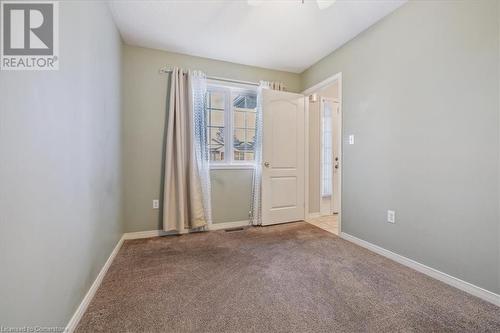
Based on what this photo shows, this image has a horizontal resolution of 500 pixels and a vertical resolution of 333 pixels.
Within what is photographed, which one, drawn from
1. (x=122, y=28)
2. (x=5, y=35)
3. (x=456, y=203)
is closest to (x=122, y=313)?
(x=5, y=35)

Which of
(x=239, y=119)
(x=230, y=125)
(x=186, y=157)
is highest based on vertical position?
(x=239, y=119)

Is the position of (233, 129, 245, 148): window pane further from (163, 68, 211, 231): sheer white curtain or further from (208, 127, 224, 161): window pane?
(163, 68, 211, 231): sheer white curtain

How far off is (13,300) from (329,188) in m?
4.06

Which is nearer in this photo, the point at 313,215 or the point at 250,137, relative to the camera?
the point at 250,137

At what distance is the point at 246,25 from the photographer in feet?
7.89

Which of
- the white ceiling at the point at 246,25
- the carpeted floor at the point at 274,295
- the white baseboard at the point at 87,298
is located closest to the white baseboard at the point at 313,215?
the carpeted floor at the point at 274,295

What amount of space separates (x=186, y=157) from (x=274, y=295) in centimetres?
206

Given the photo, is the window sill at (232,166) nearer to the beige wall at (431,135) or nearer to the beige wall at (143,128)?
the beige wall at (143,128)

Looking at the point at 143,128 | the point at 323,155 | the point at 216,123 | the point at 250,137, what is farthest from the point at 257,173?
the point at 143,128

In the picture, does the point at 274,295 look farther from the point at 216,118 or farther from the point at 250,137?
the point at 216,118

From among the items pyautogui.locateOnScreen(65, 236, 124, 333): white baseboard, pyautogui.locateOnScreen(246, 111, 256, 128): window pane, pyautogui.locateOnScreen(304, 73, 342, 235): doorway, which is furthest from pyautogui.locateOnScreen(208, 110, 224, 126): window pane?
pyautogui.locateOnScreen(65, 236, 124, 333): white baseboard

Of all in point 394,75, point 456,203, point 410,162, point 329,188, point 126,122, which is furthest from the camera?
point 329,188

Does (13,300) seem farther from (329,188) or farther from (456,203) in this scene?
(329,188)

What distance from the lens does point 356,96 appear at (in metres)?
2.63
